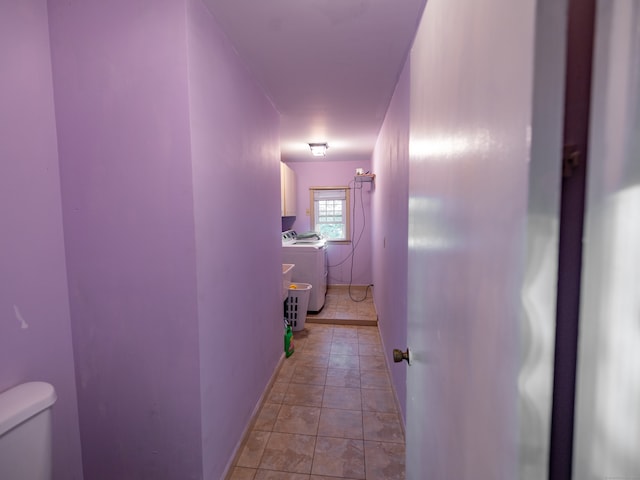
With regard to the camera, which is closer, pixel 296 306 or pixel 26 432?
pixel 26 432

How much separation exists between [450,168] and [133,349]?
139 centimetres

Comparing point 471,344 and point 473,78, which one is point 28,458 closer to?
point 471,344

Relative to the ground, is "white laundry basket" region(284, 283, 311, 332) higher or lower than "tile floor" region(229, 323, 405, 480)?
higher

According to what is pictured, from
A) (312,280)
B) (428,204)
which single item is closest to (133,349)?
(428,204)

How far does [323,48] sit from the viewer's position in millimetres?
1622

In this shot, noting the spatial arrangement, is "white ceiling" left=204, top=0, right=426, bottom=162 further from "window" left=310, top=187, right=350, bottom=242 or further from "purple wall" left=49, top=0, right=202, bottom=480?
"window" left=310, top=187, right=350, bottom=242

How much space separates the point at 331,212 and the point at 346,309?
6.03 feet

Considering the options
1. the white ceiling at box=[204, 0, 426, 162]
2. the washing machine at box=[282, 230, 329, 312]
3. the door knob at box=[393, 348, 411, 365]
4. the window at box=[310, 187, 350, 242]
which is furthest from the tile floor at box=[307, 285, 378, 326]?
the door knob at box=[393, 348, 411, 365]

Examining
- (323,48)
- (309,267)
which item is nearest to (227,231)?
(323,48)

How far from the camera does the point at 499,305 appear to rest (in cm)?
44

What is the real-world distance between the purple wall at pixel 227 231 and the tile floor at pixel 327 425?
0.57ft

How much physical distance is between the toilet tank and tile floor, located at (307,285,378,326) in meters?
2.88

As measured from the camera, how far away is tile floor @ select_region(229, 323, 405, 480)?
63.3 inches

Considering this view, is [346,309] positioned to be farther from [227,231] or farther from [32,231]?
[32,231]
